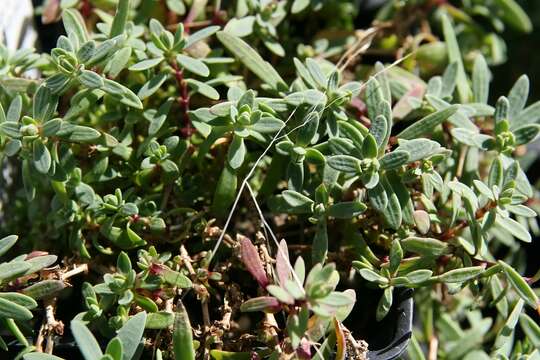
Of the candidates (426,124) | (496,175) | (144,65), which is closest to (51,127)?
(144,65)

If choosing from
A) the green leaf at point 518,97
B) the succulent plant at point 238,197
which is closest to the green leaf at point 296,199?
the succulent plant at point 238,197

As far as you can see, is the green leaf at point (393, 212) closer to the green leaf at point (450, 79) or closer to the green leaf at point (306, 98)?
the green leaf at point (306, 98)

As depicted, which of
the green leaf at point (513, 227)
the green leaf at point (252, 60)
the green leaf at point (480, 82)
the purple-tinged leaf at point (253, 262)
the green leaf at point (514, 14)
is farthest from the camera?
Answer: the green leaf at point (514, 14)

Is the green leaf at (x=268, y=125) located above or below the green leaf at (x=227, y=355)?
above

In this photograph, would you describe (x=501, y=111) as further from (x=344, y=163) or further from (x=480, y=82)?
(x=344, y=163)

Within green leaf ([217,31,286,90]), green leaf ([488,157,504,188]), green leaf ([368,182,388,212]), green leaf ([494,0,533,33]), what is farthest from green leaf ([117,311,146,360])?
green leaf ([494,0,533,33])

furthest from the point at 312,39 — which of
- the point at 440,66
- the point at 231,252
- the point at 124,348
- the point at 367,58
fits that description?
the point at 124,348
